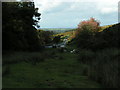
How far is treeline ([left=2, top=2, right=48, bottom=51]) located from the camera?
21.0 meters

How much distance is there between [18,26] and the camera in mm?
22312

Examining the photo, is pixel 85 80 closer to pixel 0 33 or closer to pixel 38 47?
pixel 0 33

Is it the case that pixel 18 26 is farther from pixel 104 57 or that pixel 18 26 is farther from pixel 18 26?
pixel 104 57

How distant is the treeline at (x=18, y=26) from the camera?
2097 centimetres

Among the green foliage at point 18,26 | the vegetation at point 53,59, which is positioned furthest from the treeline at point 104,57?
the green foliage at point 18,26

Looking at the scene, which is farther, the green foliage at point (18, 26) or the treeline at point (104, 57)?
the green foliage at point (18, 26)

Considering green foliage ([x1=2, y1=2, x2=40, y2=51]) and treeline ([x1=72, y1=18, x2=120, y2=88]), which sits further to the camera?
green foliage ([x1=2, y1=2, x2=40, y2=51])

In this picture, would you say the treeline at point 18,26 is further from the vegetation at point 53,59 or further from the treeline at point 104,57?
the treeline at point 104,57

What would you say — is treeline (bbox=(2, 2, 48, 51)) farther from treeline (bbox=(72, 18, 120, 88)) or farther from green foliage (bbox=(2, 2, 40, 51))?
Result: treeline (bbox=(72, 18, 120, 88))

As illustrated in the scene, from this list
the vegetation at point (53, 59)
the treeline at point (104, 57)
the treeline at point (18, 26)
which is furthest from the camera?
the treeline at point (18, 26)

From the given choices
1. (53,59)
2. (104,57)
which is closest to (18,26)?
(53,59)

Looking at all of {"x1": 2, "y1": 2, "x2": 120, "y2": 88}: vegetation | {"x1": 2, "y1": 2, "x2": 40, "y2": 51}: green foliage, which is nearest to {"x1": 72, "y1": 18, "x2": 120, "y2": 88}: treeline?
{"x1": 2, "y1": 2, "x2": 120, "y2": 88}: vegetation

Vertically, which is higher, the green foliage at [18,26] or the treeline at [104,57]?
the green foliage at [18,26]

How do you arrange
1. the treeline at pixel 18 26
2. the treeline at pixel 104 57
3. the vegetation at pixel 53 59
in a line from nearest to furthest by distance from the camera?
the treeline at pixel 104 57, the vegetation at pixel 53 59, the treeline at pixel 18 26
